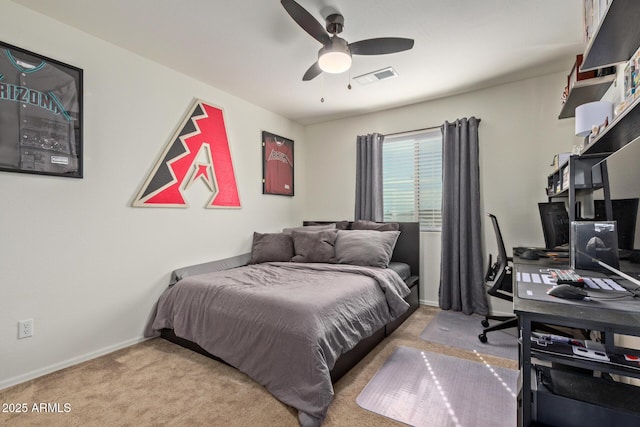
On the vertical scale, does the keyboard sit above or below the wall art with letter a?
below

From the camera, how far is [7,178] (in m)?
1.94

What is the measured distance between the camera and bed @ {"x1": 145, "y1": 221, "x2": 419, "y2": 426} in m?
1.68

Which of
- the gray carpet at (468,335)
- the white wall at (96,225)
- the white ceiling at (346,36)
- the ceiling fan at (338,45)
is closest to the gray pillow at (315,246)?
the white wall at (96,225)

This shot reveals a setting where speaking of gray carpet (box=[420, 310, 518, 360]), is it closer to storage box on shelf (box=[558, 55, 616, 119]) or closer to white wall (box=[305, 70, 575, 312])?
white wall (box=[305, 70, 575, 312])

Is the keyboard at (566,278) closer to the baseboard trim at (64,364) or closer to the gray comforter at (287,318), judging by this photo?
the gray comforter at (287,318)

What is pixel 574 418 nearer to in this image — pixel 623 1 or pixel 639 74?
pixel 639 74

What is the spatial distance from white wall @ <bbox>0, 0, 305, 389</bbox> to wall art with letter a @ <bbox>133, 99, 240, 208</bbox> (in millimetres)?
77

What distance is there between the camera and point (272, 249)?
133 inches

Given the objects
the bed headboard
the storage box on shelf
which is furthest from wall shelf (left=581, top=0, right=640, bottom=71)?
the bed headboard

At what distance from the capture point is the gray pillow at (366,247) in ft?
9.93

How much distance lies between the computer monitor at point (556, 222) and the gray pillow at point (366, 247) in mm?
1357

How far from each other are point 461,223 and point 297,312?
7.52 ft

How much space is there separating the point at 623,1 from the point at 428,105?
2.71 m

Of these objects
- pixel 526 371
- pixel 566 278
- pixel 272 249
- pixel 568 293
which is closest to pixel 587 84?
pixel 566 278
